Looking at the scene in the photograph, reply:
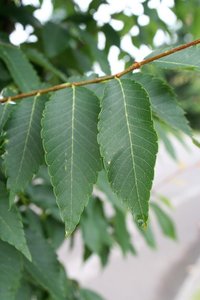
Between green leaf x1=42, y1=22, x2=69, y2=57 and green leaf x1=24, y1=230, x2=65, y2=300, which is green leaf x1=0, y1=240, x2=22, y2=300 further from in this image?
green leaf x1=42, y1=22, x2=69, y2=57

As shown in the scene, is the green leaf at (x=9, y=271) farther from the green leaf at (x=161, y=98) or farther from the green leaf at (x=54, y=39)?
the green leaf at (x=54, y=39)

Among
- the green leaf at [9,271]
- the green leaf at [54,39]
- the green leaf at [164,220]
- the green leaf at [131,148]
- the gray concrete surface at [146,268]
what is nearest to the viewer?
the green leaf at [131,148]

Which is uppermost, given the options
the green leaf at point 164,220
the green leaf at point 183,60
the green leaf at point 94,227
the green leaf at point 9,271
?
the green leaf at point 183,60

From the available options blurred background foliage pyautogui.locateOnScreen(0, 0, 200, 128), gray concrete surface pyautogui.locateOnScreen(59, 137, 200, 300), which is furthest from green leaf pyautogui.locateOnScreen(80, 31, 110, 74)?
gray concrete surface pyautogui.locateOnScreen(59, 137, 200, 300)

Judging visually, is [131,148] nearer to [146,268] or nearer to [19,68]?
[19,68]

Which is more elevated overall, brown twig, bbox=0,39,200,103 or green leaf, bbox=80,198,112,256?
brown twig, bbox=0,39,200,103

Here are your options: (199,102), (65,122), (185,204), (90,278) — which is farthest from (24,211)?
(199,102)

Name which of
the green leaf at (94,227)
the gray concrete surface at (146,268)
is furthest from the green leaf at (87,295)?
the gray concrete surface at (146,268)
